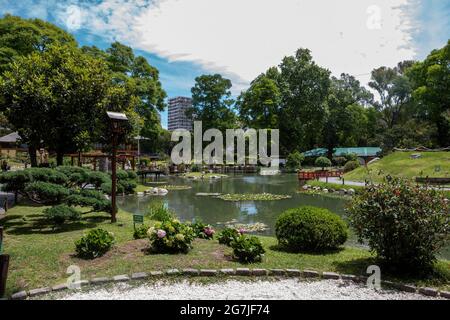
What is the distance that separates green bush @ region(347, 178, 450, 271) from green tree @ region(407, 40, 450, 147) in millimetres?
36453

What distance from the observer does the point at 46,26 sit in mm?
25688

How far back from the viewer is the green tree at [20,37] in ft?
72.6

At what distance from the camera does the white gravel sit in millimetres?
4742

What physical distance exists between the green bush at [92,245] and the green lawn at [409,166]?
2112 cm

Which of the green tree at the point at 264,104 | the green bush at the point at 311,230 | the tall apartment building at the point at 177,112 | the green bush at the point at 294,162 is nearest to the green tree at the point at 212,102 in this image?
the green tree at the point at 264,104

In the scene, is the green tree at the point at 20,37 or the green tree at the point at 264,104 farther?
the green tree at the point at 264,104

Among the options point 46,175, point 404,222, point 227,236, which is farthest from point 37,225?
point 404,222

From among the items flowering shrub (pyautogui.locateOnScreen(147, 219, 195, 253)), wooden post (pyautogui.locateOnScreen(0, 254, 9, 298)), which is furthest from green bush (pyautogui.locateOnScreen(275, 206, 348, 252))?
wooden post (pyautogui.locateOnScreen(0, 254, 9, 298))

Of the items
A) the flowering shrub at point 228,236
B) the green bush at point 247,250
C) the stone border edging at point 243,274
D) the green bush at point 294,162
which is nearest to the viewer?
the stone border edging at point 243,274

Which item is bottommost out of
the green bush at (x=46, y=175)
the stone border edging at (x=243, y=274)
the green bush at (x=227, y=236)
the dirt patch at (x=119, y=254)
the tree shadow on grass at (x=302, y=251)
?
the tree shadow on grass at (x=302, y=251)

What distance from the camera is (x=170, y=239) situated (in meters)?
6.58

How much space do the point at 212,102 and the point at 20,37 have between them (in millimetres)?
33160

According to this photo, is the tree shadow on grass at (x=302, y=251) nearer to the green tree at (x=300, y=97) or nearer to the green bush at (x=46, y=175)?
the green bush at (x=46, y=175)
